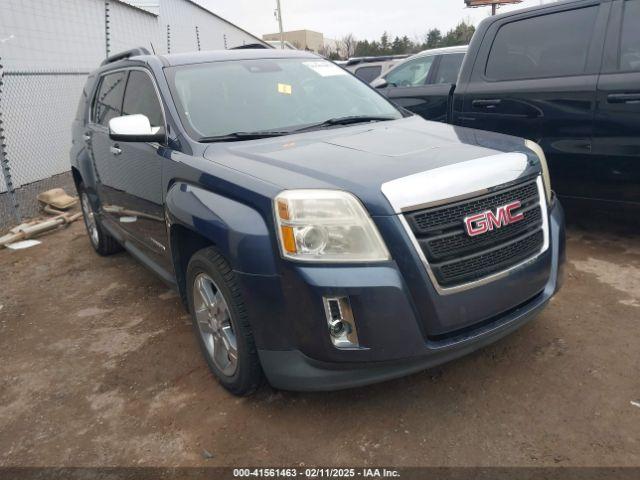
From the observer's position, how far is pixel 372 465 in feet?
7.14

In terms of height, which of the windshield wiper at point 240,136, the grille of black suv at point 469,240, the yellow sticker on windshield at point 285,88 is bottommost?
the grille of black suv at point 469,240

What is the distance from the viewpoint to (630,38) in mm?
3885

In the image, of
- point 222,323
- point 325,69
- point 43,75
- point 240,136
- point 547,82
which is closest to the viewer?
point 222,323

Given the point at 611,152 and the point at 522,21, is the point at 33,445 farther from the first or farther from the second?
the point at 522,21

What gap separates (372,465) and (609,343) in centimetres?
161

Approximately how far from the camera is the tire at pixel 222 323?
2.41m

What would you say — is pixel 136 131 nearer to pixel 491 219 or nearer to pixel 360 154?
pixel 360 154

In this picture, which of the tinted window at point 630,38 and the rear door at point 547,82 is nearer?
the tinted window at point 630,38

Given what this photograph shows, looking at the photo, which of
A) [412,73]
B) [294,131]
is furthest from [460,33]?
[294,131]

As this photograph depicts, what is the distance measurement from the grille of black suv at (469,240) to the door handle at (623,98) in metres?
1.96

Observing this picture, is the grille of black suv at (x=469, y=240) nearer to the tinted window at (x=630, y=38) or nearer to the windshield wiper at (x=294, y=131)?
the windshield wiper at (x=294, y=131)

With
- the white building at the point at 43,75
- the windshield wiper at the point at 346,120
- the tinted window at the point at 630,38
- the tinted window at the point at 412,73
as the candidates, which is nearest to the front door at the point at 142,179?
the windshield wiper at the point at 346,120

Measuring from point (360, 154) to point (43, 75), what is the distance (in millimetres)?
8026

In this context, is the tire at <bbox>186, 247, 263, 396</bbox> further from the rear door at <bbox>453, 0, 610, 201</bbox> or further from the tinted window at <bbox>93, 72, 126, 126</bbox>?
the rear door at <bbox>453, 0, 610, 201</bbox>
